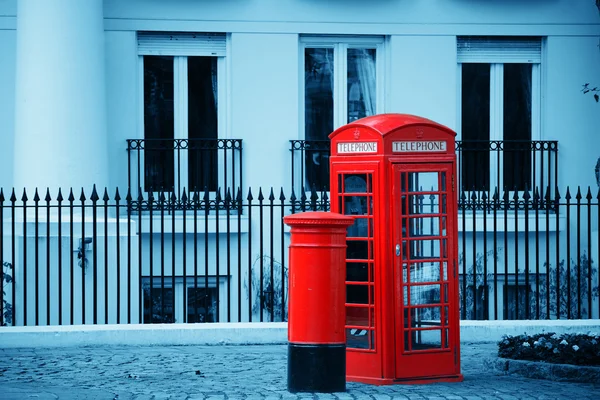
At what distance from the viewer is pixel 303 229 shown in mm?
9258

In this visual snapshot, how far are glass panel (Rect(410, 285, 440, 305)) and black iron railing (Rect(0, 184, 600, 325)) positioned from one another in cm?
73

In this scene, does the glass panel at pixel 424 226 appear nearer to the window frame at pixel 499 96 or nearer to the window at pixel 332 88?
the window at pixel 332 88

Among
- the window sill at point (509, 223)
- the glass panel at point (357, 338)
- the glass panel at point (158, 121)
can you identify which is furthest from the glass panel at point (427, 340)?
the glass panel at point (158, 121)

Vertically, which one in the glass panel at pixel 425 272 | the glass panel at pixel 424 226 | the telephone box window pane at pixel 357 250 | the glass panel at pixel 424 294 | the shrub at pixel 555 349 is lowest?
the shrub at pixel 555 349

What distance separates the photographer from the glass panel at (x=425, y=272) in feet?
33.1

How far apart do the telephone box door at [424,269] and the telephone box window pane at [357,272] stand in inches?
11.2

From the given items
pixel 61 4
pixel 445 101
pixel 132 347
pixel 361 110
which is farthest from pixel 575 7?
pixel 132 347

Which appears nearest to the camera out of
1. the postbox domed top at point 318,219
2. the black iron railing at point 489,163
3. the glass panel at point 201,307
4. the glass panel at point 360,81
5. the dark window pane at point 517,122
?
the postbox domed top at point 318,219

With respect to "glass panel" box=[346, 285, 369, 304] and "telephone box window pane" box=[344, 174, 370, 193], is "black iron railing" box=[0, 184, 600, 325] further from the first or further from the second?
"glass panel" box=[346, 285, 369, 304]

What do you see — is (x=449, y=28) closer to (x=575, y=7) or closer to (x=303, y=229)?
(x=575, y=7)

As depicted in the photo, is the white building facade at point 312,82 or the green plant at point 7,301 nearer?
the green plant at point 7,301

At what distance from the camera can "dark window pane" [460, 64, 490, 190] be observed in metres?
17.5

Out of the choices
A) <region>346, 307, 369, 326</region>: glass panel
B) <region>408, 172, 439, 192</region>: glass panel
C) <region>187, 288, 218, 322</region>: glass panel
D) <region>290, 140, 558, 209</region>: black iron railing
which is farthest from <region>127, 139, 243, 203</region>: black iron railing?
<region>408, 172, 439, 192</region>: glass panel

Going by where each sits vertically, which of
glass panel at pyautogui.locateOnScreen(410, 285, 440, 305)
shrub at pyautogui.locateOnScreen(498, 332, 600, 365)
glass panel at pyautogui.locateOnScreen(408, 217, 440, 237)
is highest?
glass panel at pyautogui.locateOnScreen(408, 217, 440, 237)
